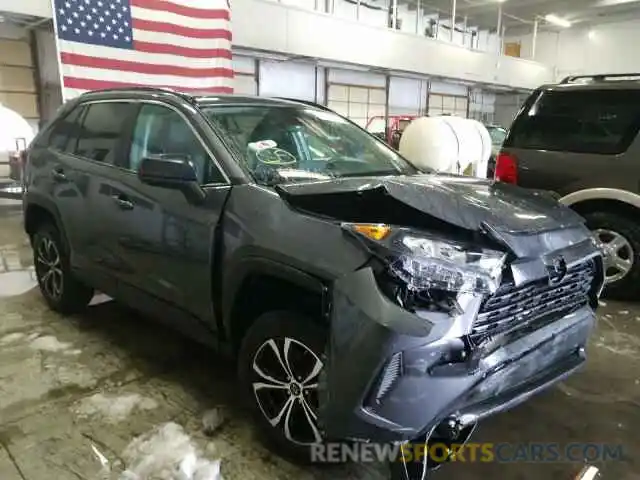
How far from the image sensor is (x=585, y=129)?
4250 millimetres

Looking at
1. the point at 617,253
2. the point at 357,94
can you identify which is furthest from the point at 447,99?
the point at 617,253

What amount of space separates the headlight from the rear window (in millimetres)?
3016

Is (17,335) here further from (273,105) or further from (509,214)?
(509,214)

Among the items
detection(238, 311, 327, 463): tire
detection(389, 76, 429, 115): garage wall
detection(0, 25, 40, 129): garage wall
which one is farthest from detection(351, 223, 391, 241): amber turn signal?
detection(389, 76, 429, 115): garage wall

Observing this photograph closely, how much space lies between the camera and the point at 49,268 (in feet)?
12.1

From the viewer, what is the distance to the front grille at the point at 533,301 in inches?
69.7

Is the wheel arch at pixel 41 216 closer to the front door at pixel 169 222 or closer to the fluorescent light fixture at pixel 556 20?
the front door at pixel 169 222

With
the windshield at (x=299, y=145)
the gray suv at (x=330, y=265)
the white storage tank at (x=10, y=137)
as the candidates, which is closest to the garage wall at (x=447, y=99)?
the white storage tank at (x=10, y=137)

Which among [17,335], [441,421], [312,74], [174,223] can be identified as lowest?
[17,335]

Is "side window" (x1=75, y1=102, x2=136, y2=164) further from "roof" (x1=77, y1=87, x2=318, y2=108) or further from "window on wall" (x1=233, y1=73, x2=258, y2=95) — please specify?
"window on wall" (x1=233, y1=73, x2=258, y2=95)

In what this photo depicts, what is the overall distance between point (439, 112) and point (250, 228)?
54.1ft

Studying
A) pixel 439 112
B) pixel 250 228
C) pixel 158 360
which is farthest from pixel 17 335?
pixel 439 112

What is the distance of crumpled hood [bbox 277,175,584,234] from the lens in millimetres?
1848

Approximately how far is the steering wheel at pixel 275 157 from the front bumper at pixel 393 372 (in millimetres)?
914
